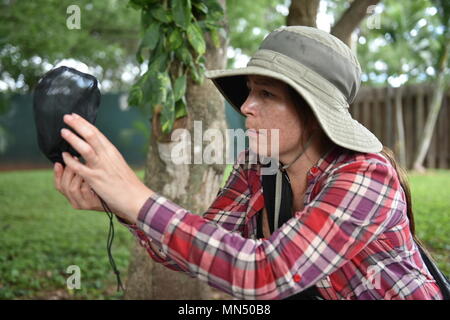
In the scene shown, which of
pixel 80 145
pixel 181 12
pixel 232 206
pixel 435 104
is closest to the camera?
pixel 80 145

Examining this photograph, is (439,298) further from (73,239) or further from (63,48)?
(63,48)

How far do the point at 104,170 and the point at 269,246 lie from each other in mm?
422

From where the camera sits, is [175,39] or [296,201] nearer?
[296,201]

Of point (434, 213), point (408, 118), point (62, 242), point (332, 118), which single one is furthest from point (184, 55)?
point (408, 118)

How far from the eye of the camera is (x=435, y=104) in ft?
31.0

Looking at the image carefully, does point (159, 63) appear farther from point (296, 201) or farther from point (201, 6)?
point (296, 201)

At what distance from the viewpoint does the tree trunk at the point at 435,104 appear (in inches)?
371

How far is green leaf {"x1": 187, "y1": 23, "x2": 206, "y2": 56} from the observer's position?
2410mm

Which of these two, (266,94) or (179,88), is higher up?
(179,88)

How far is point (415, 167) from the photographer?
9797mm

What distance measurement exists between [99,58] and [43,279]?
720cm

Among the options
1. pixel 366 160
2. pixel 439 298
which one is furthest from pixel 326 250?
pixel 439 298

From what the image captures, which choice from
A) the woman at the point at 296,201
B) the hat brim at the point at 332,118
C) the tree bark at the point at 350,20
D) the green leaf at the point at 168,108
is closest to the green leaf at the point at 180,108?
the green leaf at the point at 168,108

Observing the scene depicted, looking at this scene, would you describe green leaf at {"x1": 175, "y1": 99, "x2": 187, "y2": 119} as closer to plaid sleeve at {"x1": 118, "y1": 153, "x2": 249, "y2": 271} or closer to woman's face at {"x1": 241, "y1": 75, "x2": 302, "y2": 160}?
plaid sleeve at {"x1": 118, "y1": 153, "x2": 249, "y2": 271}
